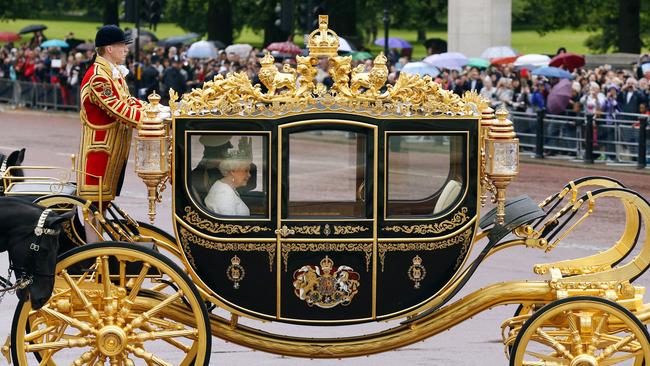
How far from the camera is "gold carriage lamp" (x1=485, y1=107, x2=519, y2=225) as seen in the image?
8.93 meters

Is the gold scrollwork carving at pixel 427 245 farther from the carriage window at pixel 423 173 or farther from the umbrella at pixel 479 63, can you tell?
the umbrella at pixel 479 63

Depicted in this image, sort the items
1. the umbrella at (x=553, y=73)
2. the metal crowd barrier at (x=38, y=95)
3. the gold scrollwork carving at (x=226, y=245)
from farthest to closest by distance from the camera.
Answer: the metal crowd barrier at (x=38, y=95), the umbrella at (x=553, y=73), the gold scrollwork carving at (x=226, y=245)

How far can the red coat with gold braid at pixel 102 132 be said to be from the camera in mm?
9305

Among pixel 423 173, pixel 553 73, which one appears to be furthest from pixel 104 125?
pixel 553 73

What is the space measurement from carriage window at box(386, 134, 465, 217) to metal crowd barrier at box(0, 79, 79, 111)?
2544 centimetres

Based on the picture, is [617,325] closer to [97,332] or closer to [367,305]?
[367,305]

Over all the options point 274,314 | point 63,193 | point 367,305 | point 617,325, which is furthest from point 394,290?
point 63,193

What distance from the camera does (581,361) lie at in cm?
876

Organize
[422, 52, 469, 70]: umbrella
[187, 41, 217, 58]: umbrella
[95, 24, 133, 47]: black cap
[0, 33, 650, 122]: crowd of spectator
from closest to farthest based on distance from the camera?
[95, 24, 133, 47]: black cap, [0, 33, 650, 122]: crowd of spectator, [422, 52, 469, 70]: umbrella, [187, 41, 217, 58]: umbrella

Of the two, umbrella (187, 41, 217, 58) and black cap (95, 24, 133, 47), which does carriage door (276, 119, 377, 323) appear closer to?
black cap (95, 24, 133, 47)

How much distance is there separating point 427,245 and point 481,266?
5544 millimetres

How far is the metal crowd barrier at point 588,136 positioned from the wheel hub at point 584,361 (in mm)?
14079

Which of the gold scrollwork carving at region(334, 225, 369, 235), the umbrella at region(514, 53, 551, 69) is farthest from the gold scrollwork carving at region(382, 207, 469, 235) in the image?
the umbrella at region(514, 53, 551, 69)

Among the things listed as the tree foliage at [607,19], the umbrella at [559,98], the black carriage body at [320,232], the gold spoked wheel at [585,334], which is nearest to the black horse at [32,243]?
the black carriage body at [320,232]
